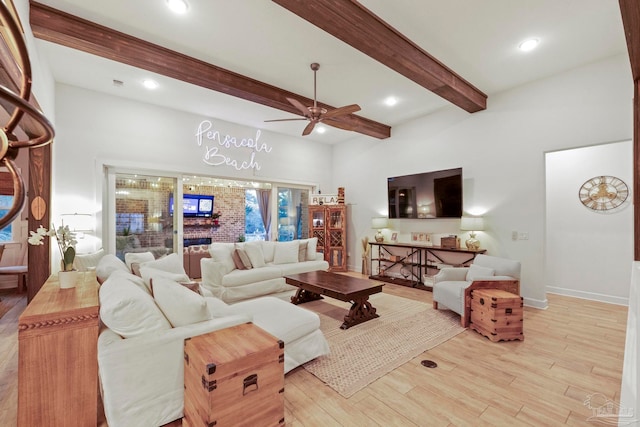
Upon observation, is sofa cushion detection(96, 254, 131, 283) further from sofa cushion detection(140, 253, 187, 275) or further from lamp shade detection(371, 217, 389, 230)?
lamp shade detection(371, 217, 389, 230)

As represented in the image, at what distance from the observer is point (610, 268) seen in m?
4.59

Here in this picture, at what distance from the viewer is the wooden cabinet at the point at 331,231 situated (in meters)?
7.26

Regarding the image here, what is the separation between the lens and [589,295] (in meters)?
4.77

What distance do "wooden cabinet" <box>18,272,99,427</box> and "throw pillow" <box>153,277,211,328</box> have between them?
0.42 m

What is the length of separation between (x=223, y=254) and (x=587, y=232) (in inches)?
232

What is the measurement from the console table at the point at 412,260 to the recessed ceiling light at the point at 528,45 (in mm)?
2868

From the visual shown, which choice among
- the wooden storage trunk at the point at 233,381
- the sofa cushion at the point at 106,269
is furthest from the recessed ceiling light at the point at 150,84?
the wooden storage trunk at the point at 233,381

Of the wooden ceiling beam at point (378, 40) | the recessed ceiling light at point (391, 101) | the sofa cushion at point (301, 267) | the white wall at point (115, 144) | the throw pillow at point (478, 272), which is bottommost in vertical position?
the sofa cushion at point (301, 267)

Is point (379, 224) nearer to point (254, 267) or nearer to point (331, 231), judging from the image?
point (331, 231)

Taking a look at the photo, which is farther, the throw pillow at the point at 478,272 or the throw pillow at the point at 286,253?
the throw pillow at the point at 286,253

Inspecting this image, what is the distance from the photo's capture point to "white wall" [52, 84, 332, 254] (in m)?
4.43

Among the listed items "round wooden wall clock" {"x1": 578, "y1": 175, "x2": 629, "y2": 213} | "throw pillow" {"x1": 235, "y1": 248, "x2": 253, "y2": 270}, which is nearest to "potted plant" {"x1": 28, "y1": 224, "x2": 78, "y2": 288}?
"throw pillow" {"x1": 235, "y1": 248, "x2": 253, "y2": 270}

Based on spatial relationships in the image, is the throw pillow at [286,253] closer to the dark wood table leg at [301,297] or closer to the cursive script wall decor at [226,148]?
the dark wood table leg at [301,297]

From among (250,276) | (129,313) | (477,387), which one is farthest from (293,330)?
(250,276)
